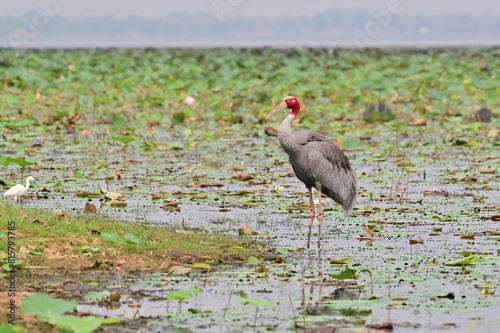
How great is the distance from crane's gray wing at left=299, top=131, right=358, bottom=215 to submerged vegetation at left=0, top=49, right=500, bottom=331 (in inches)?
14.4

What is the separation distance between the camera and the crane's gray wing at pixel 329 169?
30.8 ft

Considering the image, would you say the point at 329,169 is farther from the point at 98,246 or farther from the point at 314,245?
the point at 98,246

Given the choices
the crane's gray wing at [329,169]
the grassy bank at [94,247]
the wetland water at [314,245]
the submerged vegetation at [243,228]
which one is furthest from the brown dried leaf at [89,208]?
the crane's gray wing at [329,169]

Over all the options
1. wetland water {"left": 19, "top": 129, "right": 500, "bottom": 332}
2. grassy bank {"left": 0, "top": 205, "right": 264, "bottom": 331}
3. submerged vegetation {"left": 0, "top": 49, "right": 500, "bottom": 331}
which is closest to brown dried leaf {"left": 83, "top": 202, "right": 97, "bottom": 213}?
submerged vegetation {"left": 0, "top": 49, "right": 500, "bottom": 331}

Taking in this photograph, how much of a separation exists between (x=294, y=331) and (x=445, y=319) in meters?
1.10

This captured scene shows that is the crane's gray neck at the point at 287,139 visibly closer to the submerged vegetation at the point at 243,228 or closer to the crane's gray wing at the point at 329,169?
the crane's gray wing at the point at 329,169

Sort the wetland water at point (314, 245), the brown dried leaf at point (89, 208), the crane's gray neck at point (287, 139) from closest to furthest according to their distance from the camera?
1. the wetland water at point (314, 245)
2. the crane's gray neck at point (287, 139)
3. the brown dried leaf at point (89, 208)

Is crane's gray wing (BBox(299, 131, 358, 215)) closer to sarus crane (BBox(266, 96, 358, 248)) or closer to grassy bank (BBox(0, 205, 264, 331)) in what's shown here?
sarus crane (BBox(266, 96, 358, 248))

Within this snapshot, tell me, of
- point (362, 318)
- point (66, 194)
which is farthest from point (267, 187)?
point (362, 318)

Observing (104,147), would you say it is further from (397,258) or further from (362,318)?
(362,318)

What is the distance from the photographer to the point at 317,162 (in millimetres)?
9352

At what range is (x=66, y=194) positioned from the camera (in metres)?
11.2

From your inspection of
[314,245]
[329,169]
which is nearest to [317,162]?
[329,169]

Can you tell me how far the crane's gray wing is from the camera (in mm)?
9375
